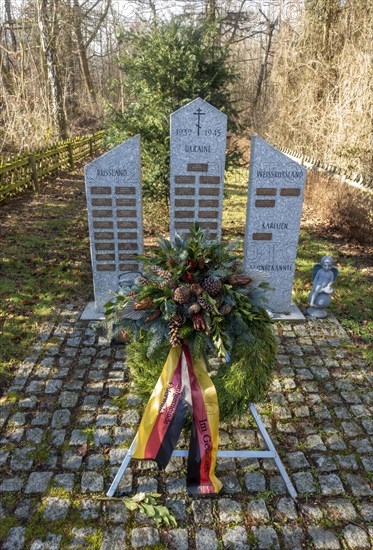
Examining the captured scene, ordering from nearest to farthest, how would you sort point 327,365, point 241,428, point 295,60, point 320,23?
point 241,428 → point 327,365 → point 320,23 → point 295,60

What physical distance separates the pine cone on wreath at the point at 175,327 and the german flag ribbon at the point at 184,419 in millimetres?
129

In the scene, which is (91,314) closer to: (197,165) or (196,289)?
(197,165)

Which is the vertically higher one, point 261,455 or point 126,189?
point 126,189

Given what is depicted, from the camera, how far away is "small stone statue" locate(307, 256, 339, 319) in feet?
17.1

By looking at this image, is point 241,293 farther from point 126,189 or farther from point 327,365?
point 126,189

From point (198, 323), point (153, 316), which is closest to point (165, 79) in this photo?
point (153, 316)

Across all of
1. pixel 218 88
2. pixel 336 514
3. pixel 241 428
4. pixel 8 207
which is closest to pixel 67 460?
pixel 241 428

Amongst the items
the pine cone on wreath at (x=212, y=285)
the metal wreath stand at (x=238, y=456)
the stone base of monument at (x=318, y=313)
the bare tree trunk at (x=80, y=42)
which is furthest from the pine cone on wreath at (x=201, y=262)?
the bare tree trunk at (x=80, y=42)

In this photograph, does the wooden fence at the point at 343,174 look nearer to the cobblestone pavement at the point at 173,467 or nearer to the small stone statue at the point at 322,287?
the small stone statue at the point at 322,287

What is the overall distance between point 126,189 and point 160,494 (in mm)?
3251

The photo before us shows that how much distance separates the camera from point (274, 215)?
16.7 ft

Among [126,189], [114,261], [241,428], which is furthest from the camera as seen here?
[114,261]

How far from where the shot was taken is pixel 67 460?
322cm

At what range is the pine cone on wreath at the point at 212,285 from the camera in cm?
251
